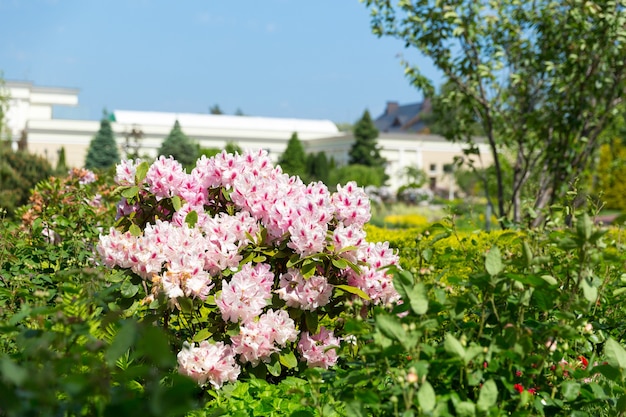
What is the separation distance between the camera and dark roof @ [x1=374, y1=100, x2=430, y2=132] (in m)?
70.4

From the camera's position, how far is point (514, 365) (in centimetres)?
211

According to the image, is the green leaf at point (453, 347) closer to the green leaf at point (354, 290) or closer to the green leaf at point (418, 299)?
Result: the green leaf at point (418, 299)

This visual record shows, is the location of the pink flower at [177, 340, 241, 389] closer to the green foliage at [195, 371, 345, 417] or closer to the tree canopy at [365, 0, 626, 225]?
the green foliage at [195, 371, 345, 417]

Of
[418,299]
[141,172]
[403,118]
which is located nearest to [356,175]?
[141,172]

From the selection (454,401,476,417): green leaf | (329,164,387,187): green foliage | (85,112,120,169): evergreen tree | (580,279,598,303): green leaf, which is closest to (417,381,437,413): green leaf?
(454,401,476,417): green leaf

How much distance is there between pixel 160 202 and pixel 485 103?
5.68 metres

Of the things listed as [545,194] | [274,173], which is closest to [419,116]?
[545,194]

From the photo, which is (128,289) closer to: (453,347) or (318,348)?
(318,348)

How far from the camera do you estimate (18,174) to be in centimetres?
1145

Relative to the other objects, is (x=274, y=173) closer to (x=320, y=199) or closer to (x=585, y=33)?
(x=320, y=199)

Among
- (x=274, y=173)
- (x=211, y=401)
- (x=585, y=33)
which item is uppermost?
(x=585, y=33)

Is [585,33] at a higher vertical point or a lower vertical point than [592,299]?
higher

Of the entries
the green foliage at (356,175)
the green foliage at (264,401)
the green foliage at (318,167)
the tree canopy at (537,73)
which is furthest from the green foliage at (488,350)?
the green foliage at (356,175)

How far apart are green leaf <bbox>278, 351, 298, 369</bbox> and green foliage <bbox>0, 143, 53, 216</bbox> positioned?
26.5 feet
